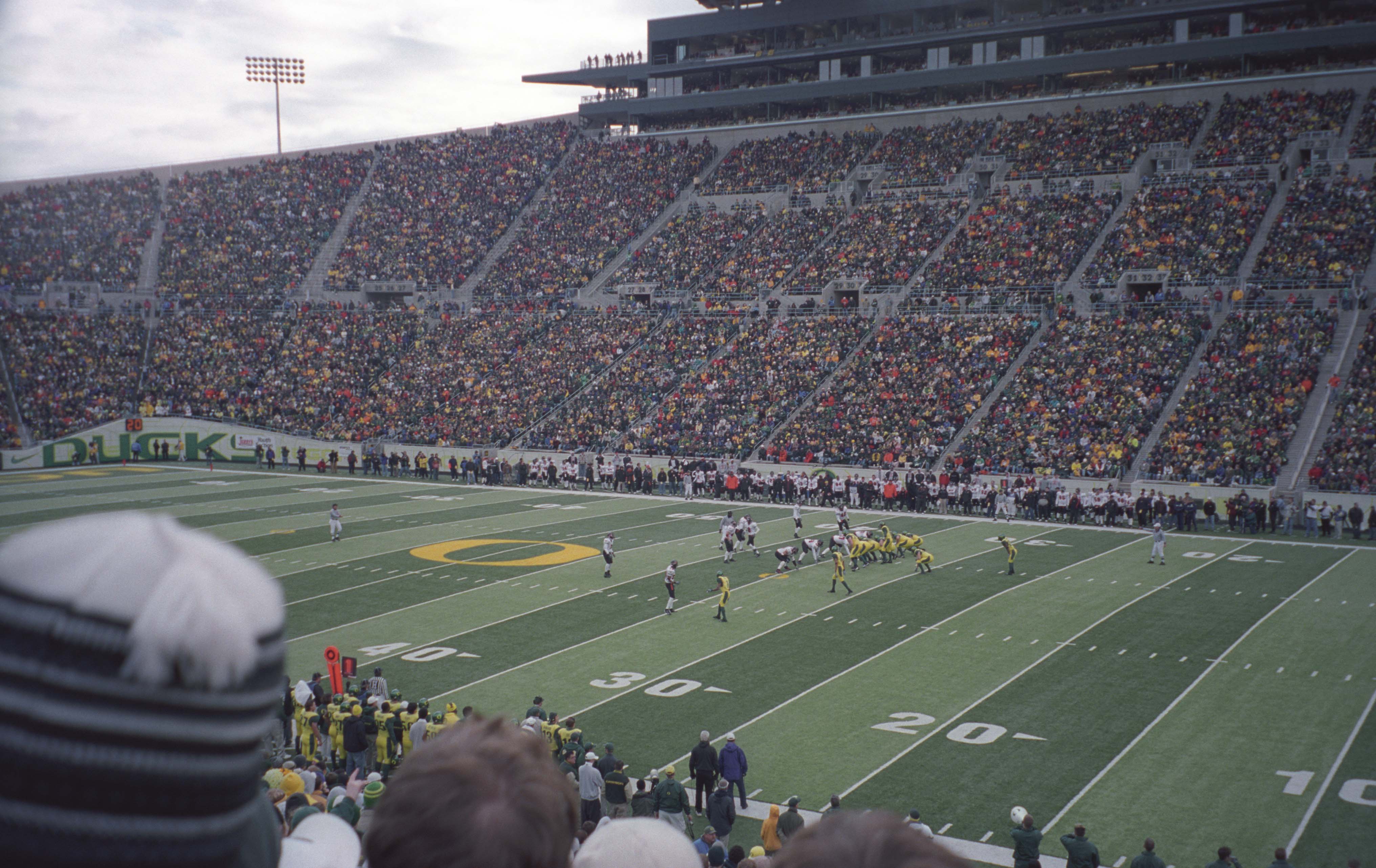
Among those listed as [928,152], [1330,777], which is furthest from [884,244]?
[1330,777]

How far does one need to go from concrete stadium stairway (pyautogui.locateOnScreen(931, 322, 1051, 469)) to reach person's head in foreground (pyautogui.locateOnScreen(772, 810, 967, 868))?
119 feet

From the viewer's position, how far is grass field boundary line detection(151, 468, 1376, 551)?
2869cm

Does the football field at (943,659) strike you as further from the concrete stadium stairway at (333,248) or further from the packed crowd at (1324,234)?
the concrete stadium stairway at (333,248)

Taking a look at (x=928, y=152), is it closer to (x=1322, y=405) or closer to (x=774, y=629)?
(x=1322, y=405)

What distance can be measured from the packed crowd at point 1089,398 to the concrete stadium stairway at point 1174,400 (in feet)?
0.42

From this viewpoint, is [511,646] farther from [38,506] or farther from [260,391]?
[260,391]

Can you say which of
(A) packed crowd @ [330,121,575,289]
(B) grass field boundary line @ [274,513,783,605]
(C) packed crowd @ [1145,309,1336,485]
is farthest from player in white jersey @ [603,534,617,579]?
(A) packed crowd @ [330,121,575,289]

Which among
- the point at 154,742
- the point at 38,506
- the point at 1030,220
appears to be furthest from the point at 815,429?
the point at 154,742

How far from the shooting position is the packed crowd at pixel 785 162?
53875mm

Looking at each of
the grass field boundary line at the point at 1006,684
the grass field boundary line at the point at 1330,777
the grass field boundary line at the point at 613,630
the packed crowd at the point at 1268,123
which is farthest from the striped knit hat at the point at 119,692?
the packed crowd at the point at 1268,123

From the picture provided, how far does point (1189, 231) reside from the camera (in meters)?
40.7

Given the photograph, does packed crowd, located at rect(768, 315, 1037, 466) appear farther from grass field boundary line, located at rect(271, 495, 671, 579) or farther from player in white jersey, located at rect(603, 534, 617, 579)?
player in white jersey, located at rect(603, 534, 617, 579)

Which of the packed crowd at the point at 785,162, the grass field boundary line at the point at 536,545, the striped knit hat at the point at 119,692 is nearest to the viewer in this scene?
the striped knit hat at the point at 119,692

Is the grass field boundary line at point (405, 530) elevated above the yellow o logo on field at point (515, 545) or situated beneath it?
elevated above
